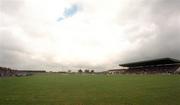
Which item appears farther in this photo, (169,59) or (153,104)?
(169,59)

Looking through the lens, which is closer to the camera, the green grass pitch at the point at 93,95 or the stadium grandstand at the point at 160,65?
the green grass pitch at the point at 93,95

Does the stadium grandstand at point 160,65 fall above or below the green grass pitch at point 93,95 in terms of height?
above

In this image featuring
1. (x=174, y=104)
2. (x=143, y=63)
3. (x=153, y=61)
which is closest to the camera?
(x=174, y=104)

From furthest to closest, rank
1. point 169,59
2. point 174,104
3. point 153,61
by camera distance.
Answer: point 153,61
point 169,59
point 174,104

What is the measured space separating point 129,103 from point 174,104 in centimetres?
260

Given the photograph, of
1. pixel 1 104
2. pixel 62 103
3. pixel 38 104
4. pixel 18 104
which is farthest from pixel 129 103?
pixel 1 104

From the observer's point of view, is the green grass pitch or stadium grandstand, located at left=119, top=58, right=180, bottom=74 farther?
stadium grandstand, located at left=119, top=58, right=180, bottom=74

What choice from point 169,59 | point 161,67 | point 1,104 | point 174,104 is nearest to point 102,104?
point 174,104

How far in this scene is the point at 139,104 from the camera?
1501cm

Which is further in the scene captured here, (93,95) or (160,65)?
(160,65)

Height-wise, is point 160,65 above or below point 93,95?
above

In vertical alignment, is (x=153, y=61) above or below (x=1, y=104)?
above

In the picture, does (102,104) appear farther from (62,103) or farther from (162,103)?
(162,103)

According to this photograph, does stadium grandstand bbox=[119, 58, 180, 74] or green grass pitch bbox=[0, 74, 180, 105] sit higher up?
stadium grandstand bbox=[119, 58, 180, 74]
